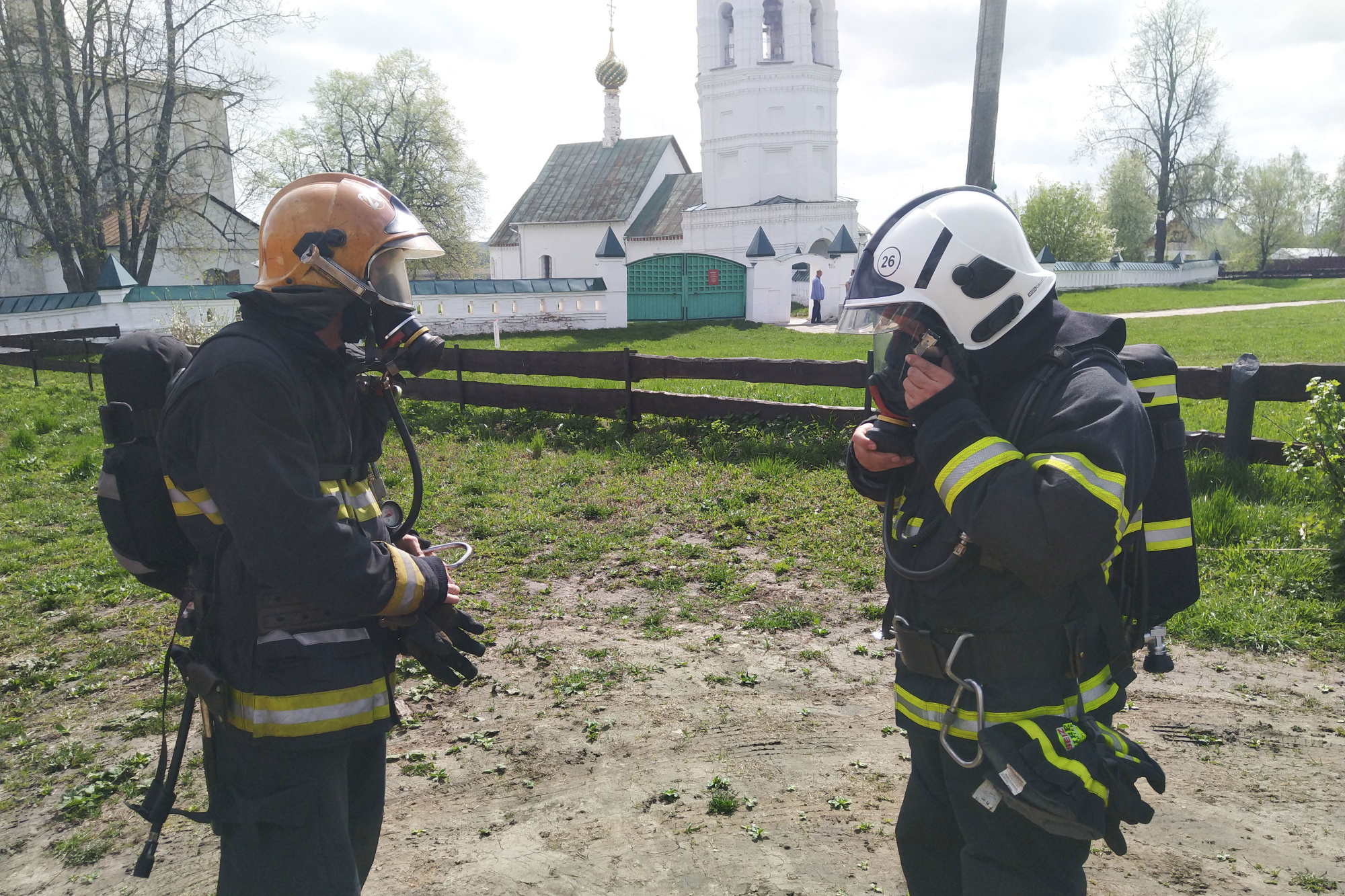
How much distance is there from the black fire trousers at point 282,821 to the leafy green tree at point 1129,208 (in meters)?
66.0

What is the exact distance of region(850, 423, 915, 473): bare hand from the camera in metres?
2.18

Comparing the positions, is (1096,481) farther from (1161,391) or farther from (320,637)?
(320,637)

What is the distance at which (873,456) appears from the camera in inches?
87.3

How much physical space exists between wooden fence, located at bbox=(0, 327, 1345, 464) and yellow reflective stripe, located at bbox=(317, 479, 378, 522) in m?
5.23

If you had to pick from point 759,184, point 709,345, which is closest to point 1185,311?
point 759,184

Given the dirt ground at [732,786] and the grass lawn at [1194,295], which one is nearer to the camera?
the dirt ground at [732,786]

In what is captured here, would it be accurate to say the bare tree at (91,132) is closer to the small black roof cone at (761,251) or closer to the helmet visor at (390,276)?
the small black roof cone at (761,251)

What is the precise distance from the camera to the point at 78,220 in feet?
92.2

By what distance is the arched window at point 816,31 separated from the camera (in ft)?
120

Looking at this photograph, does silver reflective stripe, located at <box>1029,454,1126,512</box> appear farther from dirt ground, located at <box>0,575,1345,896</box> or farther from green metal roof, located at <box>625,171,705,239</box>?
green metal roof, located at <box>625,171,705,239</box>

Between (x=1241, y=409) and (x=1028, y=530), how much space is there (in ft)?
19.3

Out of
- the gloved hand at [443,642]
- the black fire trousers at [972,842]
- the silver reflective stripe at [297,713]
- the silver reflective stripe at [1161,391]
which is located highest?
the silver reflective stripe at [1161,391]

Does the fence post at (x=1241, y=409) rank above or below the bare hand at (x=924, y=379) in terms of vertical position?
below

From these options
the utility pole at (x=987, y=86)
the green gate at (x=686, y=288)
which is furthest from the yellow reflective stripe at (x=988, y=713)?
the green gate at (x=686, y=288)
